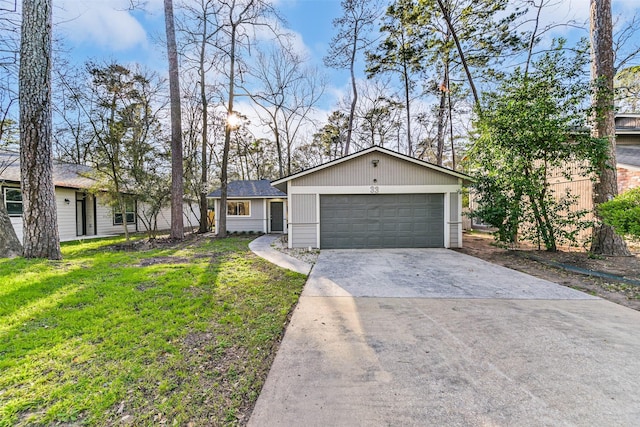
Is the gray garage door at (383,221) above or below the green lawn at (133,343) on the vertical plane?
above

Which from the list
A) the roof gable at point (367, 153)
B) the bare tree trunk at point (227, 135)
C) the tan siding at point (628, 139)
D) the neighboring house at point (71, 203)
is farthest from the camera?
the bare tree trunk at point (227, 135)

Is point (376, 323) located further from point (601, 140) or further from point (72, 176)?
point (72, 176)

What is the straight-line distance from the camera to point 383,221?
8.95 metres

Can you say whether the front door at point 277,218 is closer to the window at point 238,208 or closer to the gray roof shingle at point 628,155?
the window at point 238,208

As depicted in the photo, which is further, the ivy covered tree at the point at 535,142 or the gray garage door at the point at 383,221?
the gray garage door at the point at 383,221

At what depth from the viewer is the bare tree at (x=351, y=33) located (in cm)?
1405

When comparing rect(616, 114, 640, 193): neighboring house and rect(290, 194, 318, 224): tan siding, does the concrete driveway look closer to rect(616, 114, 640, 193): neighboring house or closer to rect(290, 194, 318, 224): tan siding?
rect(290, 194, 318, 224): tan siding

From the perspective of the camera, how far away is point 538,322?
3.25m

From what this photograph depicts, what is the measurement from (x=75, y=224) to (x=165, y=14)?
10352mm

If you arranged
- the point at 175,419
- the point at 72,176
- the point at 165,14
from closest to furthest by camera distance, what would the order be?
the point at 175,419 < the point at 165,14 < the point at 72,176

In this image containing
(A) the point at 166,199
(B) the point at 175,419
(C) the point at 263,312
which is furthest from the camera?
(A) the point at 166,199

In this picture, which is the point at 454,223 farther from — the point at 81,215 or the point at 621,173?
the point at 81,215

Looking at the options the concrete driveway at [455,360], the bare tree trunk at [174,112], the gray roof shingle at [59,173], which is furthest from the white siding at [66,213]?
the concrete driveway at [455,360]

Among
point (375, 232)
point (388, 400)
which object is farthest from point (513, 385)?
point (375, 232)
